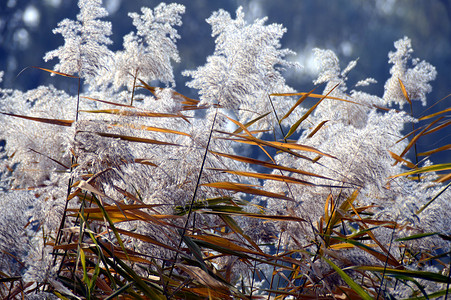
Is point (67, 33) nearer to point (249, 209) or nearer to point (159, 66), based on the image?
point (159, 66)

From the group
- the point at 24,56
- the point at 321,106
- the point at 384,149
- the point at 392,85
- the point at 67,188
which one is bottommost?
the point at 67,188

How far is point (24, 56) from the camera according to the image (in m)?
5.75

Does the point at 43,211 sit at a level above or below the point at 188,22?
below

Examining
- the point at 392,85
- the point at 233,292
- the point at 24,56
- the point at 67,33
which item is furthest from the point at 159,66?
the point at 24,56

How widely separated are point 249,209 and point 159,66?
980 millimetres

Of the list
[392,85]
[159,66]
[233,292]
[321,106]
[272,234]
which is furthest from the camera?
[392,85]

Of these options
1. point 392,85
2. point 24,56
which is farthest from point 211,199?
point 24,56

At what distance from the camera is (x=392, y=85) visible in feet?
8.56

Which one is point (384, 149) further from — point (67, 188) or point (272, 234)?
point (67, 188)

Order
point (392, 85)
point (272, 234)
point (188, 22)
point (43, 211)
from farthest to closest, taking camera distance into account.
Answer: point (188, 22) < point (392, 85) < point (272, 234) < point (43, 211)

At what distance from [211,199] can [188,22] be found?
190 inches

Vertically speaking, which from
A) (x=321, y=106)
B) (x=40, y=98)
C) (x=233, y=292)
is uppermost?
(x=321, y=106)

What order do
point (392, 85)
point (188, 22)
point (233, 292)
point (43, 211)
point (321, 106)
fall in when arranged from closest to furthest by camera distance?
1. point (233, 292)
2. point (43, 211)
3. point (321, 106)
4. point (392, 85)
5. point (188, 22)

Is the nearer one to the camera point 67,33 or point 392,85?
point 67,33
